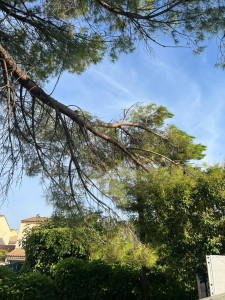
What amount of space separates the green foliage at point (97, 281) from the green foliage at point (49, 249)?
4.47 feet

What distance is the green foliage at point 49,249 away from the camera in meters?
7.47

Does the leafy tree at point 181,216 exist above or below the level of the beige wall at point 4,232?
below

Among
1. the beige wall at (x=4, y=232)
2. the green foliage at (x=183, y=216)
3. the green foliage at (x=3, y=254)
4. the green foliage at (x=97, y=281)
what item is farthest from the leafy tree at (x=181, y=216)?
the beige wall at (x=4, y=232)

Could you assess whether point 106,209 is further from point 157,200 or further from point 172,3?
point 172,3

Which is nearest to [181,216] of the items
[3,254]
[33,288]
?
[33,288]

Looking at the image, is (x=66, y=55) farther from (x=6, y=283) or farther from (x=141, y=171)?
(x=6, y=283)

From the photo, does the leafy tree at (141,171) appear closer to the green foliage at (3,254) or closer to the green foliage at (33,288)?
the green foliage at (33,288)

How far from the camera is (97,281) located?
5.77m

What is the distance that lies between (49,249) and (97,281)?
7.70ft

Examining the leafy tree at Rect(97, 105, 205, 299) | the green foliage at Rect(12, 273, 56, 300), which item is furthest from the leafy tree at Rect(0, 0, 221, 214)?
the green foliage at Rect(12, 273, 56, 300)

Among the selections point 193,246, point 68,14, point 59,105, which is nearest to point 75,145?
point 59,105

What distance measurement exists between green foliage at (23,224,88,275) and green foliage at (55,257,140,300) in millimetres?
1361

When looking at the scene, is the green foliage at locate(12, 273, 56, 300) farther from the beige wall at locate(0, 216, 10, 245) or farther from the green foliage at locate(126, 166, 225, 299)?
the beige wall at locate(0, 216, 10, 245)

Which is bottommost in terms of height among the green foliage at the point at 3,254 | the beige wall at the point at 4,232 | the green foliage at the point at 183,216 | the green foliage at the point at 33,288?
the green foliage at the point at 33,288
